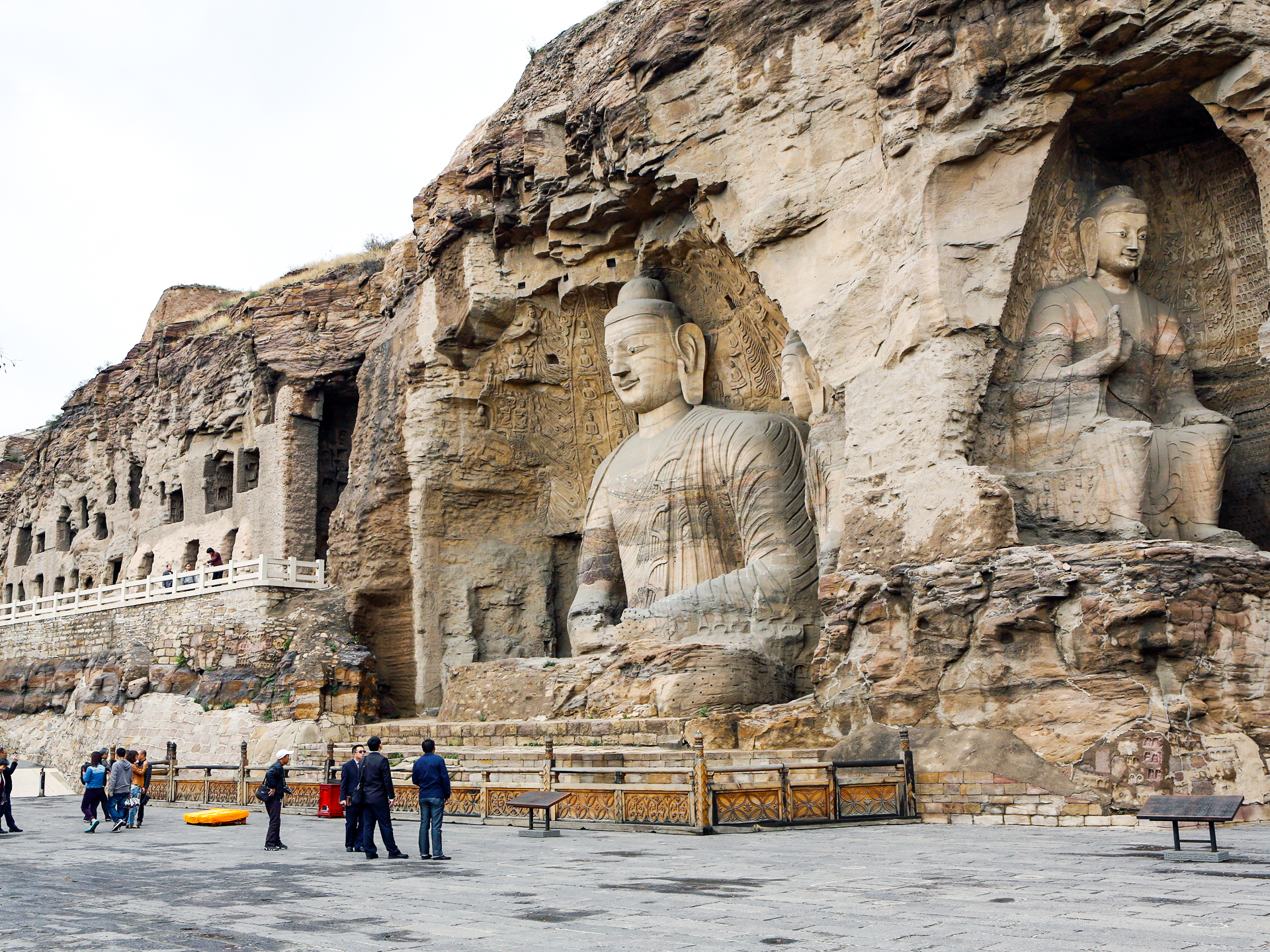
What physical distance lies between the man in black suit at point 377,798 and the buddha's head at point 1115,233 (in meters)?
7.76

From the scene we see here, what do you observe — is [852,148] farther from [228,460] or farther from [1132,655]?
[228,460]

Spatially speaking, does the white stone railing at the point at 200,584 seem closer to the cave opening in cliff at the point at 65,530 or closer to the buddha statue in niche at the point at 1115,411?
the cave opening in cliff at the point at 65,530

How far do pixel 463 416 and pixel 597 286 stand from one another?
2669mm

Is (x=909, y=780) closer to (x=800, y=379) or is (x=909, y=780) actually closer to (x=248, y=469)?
A: (x=800, y=379)

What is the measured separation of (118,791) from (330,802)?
175cm

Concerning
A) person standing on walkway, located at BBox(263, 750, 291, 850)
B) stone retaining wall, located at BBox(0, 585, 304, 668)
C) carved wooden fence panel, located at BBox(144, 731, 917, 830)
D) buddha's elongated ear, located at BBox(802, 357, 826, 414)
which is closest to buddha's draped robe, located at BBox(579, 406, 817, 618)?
buddha's elongated ear, located at BBox(802, 357, 826, 414)

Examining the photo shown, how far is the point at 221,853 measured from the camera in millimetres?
7945

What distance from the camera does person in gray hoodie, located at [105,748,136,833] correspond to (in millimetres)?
10156

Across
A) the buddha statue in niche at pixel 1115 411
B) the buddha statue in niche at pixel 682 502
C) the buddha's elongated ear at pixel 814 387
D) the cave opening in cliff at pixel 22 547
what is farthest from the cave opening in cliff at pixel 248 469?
the buddha statue in niche at pixel 1115 411

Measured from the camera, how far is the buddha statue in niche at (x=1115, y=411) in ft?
33.0

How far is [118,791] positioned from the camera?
10164 millimetres

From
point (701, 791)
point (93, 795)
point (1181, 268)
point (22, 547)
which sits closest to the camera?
point (701, 791)

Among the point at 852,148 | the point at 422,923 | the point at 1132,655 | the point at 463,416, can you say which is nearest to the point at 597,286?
the point at 463,416

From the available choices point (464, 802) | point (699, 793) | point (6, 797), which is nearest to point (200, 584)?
point (6, 797)
